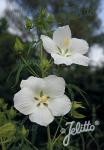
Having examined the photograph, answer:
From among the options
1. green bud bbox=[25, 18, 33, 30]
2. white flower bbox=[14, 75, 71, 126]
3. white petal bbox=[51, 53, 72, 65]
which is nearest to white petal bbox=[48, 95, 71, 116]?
white flower bbox=[14, 75, 71, 126]

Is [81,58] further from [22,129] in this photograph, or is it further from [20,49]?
[22,129]

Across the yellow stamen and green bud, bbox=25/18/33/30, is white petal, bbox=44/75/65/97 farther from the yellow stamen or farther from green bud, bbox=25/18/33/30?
green bud, bbox=25/18/33/30

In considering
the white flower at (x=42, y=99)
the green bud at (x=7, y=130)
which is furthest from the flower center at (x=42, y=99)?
the green bud at (x=7, y=130)

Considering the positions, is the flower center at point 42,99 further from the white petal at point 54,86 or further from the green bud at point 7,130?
the green bud at point 7,130

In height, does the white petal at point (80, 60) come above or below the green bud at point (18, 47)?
below

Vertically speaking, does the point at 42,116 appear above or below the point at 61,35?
below

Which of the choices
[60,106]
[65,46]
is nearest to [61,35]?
[65,46]

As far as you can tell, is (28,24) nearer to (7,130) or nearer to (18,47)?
(18,47)
